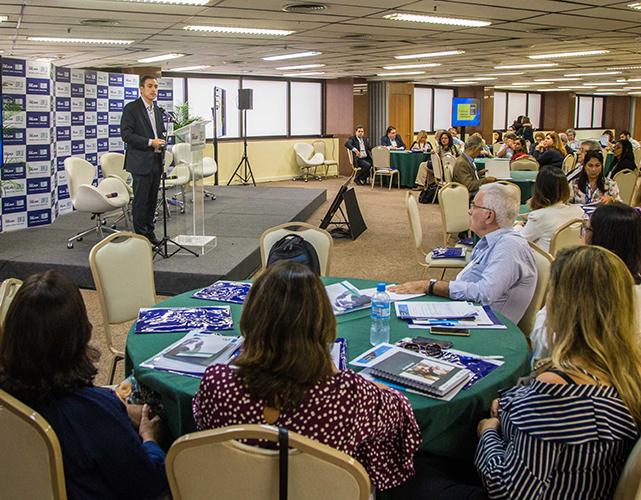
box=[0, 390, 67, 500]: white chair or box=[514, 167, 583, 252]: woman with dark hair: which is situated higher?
box=[514, 167, 583, 252]: woman with dark hair

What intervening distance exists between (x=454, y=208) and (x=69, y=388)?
A: 442 centimetres

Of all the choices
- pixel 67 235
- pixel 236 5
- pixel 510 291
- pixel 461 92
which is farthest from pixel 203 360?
pixel 461 92

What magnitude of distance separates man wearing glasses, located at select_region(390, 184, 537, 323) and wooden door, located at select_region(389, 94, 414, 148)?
45.5 ft

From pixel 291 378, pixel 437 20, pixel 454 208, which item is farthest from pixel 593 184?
pixel 291 378

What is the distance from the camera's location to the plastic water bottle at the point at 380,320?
2.24 m

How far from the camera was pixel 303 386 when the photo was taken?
1415 mm

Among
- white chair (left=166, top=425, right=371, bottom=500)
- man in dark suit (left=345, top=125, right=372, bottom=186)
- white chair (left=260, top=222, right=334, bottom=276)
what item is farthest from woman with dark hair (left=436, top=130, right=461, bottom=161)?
white chair (left=166, top=425, right=371, bottom=500)

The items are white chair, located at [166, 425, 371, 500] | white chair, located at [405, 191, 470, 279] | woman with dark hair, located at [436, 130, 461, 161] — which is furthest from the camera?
woman with dark hair, located at [436, 130, 461, 161]

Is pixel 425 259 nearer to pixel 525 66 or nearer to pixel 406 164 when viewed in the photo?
pixel 406 164

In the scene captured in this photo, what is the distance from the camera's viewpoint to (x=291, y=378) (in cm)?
141

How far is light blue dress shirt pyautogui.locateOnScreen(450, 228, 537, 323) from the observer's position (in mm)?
2756

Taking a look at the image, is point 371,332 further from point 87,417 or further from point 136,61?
point 136,61

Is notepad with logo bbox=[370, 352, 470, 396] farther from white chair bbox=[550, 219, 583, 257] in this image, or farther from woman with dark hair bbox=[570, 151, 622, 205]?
woman with dark hair bbox=[570, 151, 622, 205]

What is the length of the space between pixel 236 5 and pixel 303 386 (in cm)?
460
